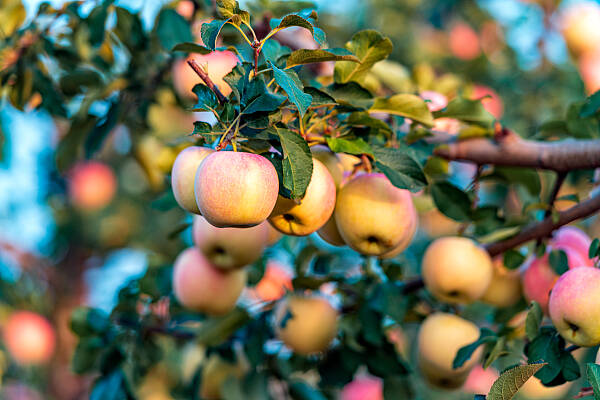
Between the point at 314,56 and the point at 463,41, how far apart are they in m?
2.73

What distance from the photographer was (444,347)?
1.31m

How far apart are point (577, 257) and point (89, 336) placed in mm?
1201

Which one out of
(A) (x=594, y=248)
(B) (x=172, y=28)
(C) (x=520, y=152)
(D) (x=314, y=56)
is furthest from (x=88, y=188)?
(A) (x=594, y=248)

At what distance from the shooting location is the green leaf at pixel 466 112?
1.19 m

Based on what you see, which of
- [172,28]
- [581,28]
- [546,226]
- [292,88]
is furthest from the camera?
[581,28]

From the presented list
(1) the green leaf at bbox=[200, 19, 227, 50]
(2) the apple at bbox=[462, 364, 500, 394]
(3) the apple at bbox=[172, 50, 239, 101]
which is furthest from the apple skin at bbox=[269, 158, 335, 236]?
(2) the apple at bbox=[462, 364, 500, 394]

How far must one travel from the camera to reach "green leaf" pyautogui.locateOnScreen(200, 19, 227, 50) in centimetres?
80

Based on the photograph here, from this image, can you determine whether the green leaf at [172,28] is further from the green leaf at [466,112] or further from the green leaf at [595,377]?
the green leaf at [595,377]

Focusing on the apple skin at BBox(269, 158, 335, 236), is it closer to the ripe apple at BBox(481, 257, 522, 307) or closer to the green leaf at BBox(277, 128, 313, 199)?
the green leaf at BBox(277, 128, 313, 199)

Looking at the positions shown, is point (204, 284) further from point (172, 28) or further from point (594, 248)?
point (594, 248)

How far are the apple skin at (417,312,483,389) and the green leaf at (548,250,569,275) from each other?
0.24m

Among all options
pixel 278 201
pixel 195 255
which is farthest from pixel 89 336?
pixel 278 201

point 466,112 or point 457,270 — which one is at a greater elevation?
point 466,112

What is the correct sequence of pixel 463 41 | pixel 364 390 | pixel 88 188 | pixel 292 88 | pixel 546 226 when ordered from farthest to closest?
pixel 88 188 < pixel 463 41 < pixel 364 390 < pixel 546 226 < pixel 292 88
